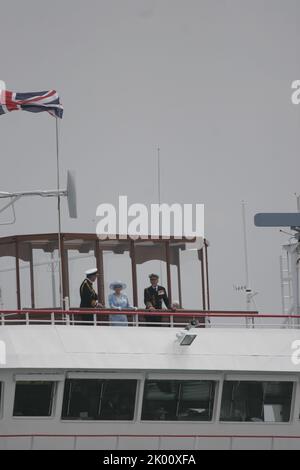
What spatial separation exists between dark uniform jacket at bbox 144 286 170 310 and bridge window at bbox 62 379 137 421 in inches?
122

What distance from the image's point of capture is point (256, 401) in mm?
34938

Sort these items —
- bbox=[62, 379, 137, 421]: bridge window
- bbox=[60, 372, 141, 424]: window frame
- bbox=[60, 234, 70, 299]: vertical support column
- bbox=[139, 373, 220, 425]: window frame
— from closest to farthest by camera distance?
bbox=[60, 372, 141, 424]: window frame, bbox=[62, 379, 137, 421]: bridge window, bbox=[139, 373, 220, 425]: window frame, bbox=[60, 234, 70, 299]: vertical support column

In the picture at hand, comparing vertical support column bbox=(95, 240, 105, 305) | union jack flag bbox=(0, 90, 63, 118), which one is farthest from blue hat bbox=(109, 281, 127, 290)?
union jack flag bbox=(0, 90, 63, 118)

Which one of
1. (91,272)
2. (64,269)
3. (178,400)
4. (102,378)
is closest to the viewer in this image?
(102,378)

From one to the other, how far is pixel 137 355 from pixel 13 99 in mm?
9474

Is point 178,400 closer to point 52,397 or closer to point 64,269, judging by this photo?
point 52,397

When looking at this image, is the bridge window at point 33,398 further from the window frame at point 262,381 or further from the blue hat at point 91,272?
the window frame at point 262,381

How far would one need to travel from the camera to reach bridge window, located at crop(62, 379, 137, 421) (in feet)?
110

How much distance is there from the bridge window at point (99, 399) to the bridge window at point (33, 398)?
0.45 meters

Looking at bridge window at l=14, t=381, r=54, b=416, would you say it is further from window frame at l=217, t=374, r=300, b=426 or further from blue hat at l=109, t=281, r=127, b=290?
window frame at l=217, t=374, r=300, b=426

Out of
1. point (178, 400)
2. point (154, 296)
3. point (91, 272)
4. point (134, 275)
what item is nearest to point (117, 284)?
point (91, 272)

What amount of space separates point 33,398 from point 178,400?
4.04 m

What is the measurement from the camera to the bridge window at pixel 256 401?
3466 centimetres
